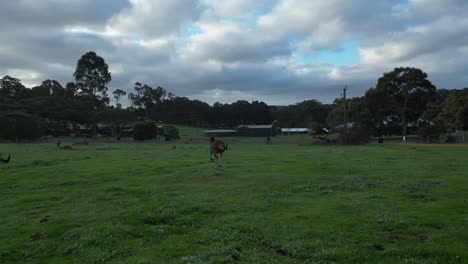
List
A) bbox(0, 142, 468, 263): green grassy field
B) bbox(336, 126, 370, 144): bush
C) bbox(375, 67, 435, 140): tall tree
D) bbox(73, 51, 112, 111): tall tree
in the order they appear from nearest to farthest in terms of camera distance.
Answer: bbox(0, 142, 468, 263): green grassy field, bbox(336, 126, 370, 144): bush, bbox(375, 67, 435, 140): tall tree, bbox(73, 51, 112, 111): tall tree

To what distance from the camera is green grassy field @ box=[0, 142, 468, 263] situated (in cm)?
735

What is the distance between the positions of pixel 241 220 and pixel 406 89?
70767 mm

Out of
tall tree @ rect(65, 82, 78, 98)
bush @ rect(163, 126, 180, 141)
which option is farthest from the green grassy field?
tall tree @ rect(65, 82, 78, 98)

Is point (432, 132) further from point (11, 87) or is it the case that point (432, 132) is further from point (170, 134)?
point (11, 87)

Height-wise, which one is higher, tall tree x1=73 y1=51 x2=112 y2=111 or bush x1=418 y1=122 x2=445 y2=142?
tall tree x1=73 y1=51 x2=112 y2=111

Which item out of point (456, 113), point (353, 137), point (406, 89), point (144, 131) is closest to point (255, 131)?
A: point (144, 131)

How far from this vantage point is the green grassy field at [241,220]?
7.35 metres

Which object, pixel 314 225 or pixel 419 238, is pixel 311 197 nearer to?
pixel 314 225

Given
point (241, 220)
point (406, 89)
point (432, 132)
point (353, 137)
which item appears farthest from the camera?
point (406, 89)

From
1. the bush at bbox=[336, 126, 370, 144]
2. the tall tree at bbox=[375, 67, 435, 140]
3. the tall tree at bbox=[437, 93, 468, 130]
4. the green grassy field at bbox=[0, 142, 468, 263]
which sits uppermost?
the tall tree at bbox=[375, 67, 435, 140]

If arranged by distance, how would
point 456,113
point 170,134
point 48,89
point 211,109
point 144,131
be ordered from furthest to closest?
point 211,109 < point 48,89 < point 170,134 < point 144,131 < point 456,113

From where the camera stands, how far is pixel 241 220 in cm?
954

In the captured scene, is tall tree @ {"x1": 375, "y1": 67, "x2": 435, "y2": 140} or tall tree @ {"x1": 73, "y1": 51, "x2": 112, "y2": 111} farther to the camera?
tall tree @ {"x1": 73, "y1": 51, "x2": 112, "y2": 111}

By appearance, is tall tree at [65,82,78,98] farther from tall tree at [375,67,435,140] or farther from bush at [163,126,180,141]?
tall tree at [375,67,435,140]
